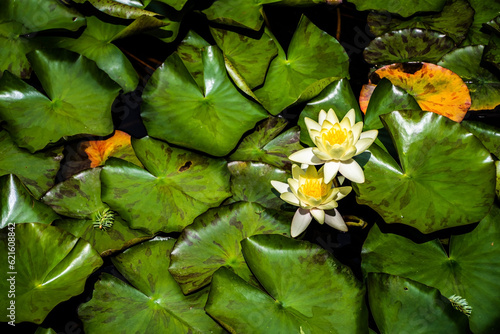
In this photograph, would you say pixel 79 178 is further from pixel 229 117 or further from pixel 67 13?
pixel 67 13

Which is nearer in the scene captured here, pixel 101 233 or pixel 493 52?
pixel 101 233

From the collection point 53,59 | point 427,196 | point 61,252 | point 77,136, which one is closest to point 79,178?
point 77,136

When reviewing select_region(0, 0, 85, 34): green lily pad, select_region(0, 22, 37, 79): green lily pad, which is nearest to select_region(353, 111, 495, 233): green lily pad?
select_region(0, 0, 85, 34): green lily pad

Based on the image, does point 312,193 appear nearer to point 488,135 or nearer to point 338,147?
point 338,147

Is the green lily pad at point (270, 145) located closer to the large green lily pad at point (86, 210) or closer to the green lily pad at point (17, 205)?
the large green lily pad at point (86, 210)

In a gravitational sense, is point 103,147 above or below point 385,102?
below

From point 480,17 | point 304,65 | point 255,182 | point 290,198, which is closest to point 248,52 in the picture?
point 304,65
